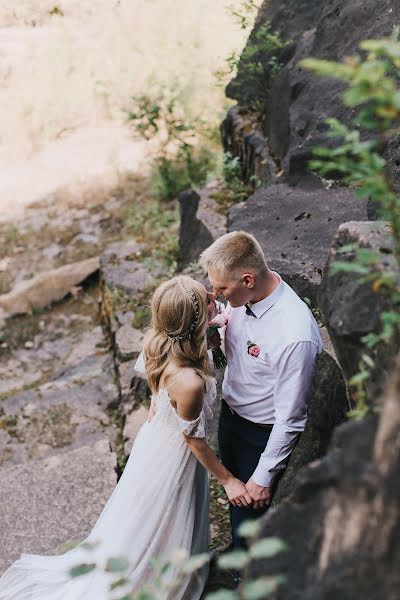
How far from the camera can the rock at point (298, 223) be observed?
3.91 meters

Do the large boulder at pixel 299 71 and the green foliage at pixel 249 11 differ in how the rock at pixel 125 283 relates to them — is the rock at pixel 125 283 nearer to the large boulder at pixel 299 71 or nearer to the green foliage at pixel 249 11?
the large boulder at pixel 299 71

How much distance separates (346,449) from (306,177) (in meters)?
3.84

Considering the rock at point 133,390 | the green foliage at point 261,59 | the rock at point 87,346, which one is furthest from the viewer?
the rock at point 87,346

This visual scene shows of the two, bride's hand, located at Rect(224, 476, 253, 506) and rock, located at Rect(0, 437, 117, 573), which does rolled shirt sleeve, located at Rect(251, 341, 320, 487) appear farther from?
rock, located at Rect(0, 437, 117, 573)

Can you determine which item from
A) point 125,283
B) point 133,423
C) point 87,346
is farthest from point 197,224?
point 133,423

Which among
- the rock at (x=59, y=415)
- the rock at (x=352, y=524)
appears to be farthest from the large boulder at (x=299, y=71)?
the rock at (x=352, y=524)

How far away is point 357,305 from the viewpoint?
6.30 ft

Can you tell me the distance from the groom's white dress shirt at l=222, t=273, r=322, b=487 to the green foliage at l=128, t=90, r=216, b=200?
5574mm

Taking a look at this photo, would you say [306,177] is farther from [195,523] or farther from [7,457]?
[7,457]

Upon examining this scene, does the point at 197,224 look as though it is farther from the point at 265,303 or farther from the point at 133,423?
the point at 265,303

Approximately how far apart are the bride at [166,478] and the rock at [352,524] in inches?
51.9

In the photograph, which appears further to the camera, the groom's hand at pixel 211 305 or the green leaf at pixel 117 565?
the groom's hand at pixel 211 305

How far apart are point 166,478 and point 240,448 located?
0.52 meters

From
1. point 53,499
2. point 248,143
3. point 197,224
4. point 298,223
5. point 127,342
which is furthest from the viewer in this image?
point 248,143
